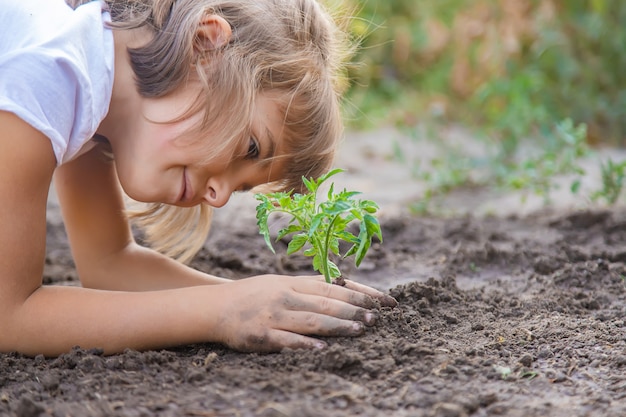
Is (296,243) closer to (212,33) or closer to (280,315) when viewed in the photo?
(280,315)

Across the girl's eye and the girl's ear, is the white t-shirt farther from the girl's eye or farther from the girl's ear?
the girl's eye

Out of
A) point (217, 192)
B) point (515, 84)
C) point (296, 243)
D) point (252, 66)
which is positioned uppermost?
point (515, 84)

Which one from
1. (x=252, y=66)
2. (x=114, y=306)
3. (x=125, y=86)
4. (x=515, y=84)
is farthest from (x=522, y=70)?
(x=114, y=306)

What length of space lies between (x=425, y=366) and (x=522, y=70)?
14.3 ft

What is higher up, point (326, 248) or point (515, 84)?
point (515, 84)

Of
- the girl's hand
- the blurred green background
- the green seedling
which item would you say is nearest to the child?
the girl's hand

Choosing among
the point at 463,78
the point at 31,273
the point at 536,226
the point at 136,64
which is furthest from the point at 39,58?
the point at 463,78

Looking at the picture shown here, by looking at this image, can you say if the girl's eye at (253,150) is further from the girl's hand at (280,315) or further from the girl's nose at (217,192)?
the girl's hand at (280,315)

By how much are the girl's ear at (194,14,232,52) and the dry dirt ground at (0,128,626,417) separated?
0.88m

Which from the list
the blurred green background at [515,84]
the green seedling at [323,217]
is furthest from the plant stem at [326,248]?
the blurred green background at [515,84]

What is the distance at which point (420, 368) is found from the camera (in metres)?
2.06

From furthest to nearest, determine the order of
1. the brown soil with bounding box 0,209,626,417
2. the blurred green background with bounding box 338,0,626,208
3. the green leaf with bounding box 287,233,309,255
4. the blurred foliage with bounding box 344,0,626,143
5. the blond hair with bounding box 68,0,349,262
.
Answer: the blurred foliage with bounding box 344,0,626,143 < the blurred green background with bounding box 338,0,626,208 < the blond hair with bounding box 68,0,349,262 < the green leaf with bounding box 287,233,309,255 < the brown soil with bounding box 0,209,626,417

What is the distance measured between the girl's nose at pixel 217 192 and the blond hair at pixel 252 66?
4.9 inches

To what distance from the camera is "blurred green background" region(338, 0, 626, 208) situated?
4.82 meters
